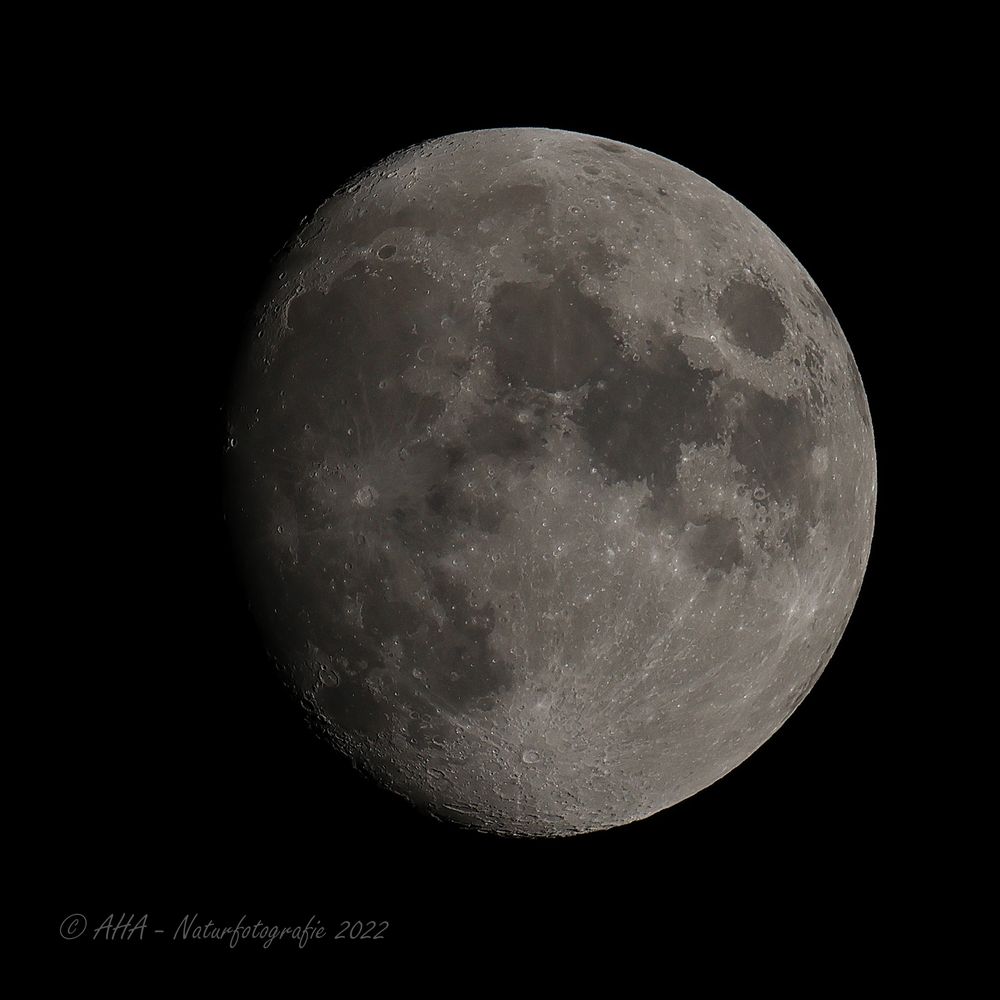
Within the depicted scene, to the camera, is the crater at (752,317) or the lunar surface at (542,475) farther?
the crater at (752,317)

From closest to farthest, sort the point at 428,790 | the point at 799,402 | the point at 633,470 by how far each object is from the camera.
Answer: the point at 633,470 < the point at 799,402 < the point at 428,790

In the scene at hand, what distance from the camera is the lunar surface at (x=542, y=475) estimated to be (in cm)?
412

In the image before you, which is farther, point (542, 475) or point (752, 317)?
point (752, 317)

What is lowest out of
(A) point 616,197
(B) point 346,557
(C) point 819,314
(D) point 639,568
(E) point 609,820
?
(E) point 609,820

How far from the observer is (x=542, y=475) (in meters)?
4.07

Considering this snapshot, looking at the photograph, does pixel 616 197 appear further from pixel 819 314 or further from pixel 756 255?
pixel 819 314

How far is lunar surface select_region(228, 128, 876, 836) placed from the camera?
13.5ft

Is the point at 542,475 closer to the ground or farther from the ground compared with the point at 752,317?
closer to the ground

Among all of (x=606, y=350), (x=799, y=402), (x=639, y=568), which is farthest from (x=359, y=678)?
(x=799, y=402)

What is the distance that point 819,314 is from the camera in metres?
4.82

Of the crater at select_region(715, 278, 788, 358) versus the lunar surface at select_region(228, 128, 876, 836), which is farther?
the crater at select_region(715, 278, 788, 358)

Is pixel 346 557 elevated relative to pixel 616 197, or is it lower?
lower

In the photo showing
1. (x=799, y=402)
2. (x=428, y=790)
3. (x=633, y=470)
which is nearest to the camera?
(x=633, y=470)

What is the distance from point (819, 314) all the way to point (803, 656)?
136 cm
